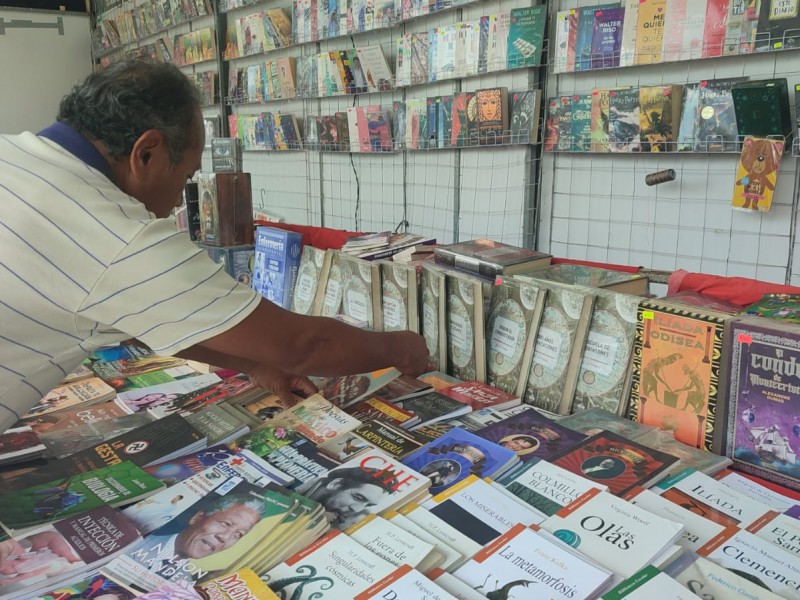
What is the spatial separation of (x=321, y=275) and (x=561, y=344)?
107 centimetres

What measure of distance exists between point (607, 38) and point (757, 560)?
2.43m

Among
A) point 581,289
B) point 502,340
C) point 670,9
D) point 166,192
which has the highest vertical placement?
point 670,9

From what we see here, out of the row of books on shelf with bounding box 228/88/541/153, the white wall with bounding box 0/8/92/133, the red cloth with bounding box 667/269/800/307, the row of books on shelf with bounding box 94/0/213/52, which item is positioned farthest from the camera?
the white wall with bounding box 0/8/92/133

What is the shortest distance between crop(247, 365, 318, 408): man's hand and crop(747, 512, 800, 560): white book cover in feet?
3.54

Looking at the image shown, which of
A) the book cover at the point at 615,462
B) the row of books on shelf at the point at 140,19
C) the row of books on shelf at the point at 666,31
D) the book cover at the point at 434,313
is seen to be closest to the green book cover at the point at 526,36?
the row of books on shelf at the point at 666,31

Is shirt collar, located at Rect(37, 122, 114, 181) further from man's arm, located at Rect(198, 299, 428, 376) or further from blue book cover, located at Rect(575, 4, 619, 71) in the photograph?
blue book cover, located at Rect(575, 4, 619, 71)

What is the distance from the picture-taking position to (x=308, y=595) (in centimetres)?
98

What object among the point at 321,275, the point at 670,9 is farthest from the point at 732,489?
the point at 670,9

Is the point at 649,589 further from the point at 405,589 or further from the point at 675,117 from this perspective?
the point at 675,117

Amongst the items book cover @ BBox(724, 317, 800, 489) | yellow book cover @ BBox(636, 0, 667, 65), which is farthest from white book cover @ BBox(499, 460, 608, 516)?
yellow book cover @ BBox(636, 0, 667, 65)

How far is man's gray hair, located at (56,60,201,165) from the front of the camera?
1.23 meters

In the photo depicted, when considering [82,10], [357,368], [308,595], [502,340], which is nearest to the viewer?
[308,595]

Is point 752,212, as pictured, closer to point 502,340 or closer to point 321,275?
point 502,340

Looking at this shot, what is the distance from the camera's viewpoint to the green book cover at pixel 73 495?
Result: 1.26 m
